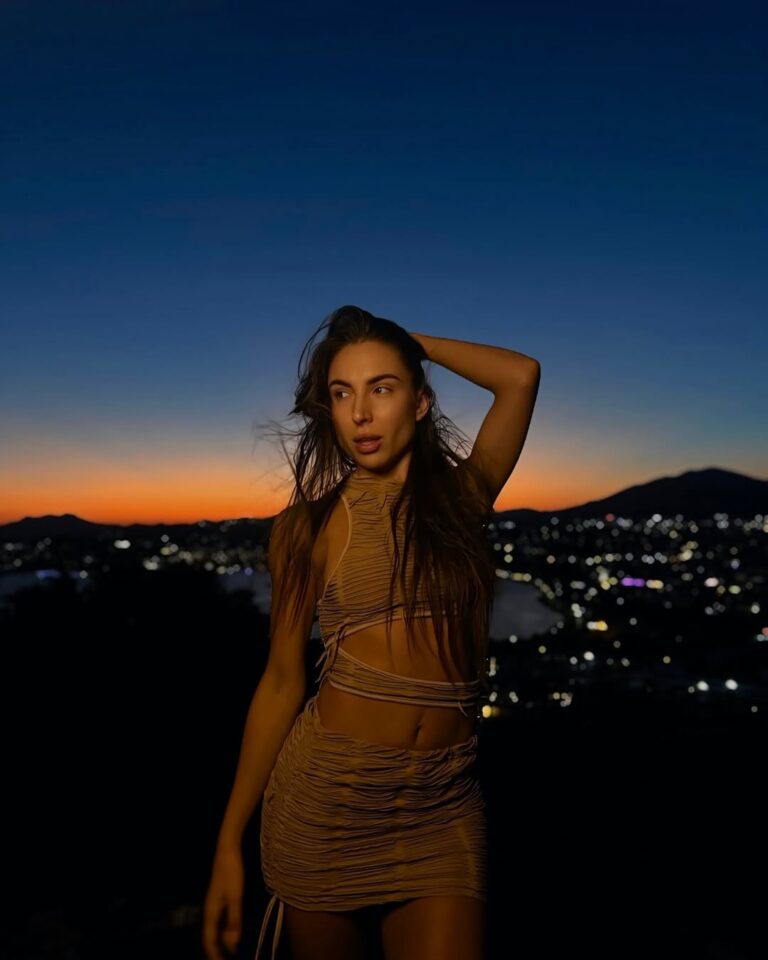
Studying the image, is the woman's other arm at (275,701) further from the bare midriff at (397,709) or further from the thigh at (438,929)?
the thigh at (438,929)

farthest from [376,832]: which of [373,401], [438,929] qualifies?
[373,401]

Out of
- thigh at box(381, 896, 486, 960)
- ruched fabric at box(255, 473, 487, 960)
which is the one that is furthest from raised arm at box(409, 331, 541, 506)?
thigh at box(381, 896, 486, 960)

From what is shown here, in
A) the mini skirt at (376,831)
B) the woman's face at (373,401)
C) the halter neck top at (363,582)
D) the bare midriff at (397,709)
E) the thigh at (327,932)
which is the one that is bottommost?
the thigh at (327,932)

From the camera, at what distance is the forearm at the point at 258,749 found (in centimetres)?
187

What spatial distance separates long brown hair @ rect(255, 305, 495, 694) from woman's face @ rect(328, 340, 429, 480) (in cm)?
4

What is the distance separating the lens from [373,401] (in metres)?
1.93

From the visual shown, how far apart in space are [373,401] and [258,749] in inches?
36.0

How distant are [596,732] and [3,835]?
517 cm

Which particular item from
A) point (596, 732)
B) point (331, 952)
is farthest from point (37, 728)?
point (331, 952)

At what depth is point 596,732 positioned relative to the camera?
7223 mm

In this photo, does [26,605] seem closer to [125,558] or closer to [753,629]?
[125,558]

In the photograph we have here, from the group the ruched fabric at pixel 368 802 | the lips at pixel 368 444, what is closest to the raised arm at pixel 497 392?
the lips at pixel 368 444

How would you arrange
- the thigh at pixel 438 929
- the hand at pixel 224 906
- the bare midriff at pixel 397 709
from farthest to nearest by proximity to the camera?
the hand at pixel 224 906 → the bare midriff at pixel 397 709 → the thigh at pixel 438 929

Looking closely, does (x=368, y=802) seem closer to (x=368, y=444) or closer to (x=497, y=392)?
(x=368, y=444)
